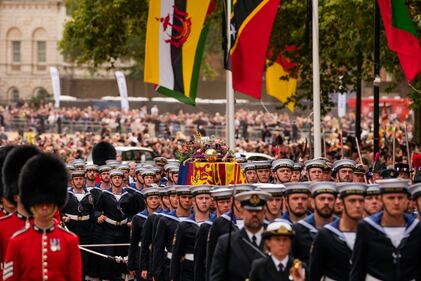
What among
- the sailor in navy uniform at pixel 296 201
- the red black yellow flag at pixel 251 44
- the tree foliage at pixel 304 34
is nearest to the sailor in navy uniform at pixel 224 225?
the sailor in navy uniform at pixel 296 201

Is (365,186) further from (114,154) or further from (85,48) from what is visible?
(85,48)

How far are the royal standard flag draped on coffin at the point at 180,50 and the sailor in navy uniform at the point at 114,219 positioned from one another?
4675 mm

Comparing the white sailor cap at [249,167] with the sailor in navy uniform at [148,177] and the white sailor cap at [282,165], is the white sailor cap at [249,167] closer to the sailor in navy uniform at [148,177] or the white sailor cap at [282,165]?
the white sailor cap at [282,165]

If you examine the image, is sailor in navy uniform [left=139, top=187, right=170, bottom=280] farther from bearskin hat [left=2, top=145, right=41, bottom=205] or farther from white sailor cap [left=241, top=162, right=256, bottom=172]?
bearskin hat [left=2, top=145, right=41, bottom=205]

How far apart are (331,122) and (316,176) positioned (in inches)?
Answer: 1837

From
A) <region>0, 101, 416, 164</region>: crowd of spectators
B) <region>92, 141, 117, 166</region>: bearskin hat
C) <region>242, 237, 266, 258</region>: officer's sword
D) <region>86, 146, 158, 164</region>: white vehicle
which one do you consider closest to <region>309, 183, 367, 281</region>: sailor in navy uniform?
<region>242, 237, 266, 258</region>: officer's sword

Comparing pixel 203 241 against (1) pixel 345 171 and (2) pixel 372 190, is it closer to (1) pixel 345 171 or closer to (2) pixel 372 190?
(2) pixel 372 190

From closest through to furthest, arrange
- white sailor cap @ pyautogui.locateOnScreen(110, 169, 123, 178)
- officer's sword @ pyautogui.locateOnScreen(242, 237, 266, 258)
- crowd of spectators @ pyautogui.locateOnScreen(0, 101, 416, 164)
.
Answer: officer's sword @ pyautogui.locateOnScreen(242, 237, 266, 258) < white sailor cap @ pyautogui.locateOnScreen(110, 169, 123, 178) < crowd of spectators @ pyautogui.locateOnScreen(0, 101, 416, 164)

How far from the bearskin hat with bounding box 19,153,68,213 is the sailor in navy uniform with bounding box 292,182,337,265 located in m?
2.30

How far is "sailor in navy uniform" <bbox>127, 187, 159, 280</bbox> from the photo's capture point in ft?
72.6

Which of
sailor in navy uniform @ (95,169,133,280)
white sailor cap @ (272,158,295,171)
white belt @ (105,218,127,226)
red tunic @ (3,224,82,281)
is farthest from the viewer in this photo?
white belt @ (105,218,127,226)

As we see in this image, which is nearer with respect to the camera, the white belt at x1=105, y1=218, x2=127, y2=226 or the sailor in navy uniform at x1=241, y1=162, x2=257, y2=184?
the sailor in navy uniform at x1=241, y1=162, x2=257, y2=184

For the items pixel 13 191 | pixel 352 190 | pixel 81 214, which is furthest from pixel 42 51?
pixel 352 190

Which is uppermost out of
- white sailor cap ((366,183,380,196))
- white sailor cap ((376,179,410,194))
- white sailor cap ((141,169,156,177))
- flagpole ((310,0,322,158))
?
flagpole ((310,0,322,158))
